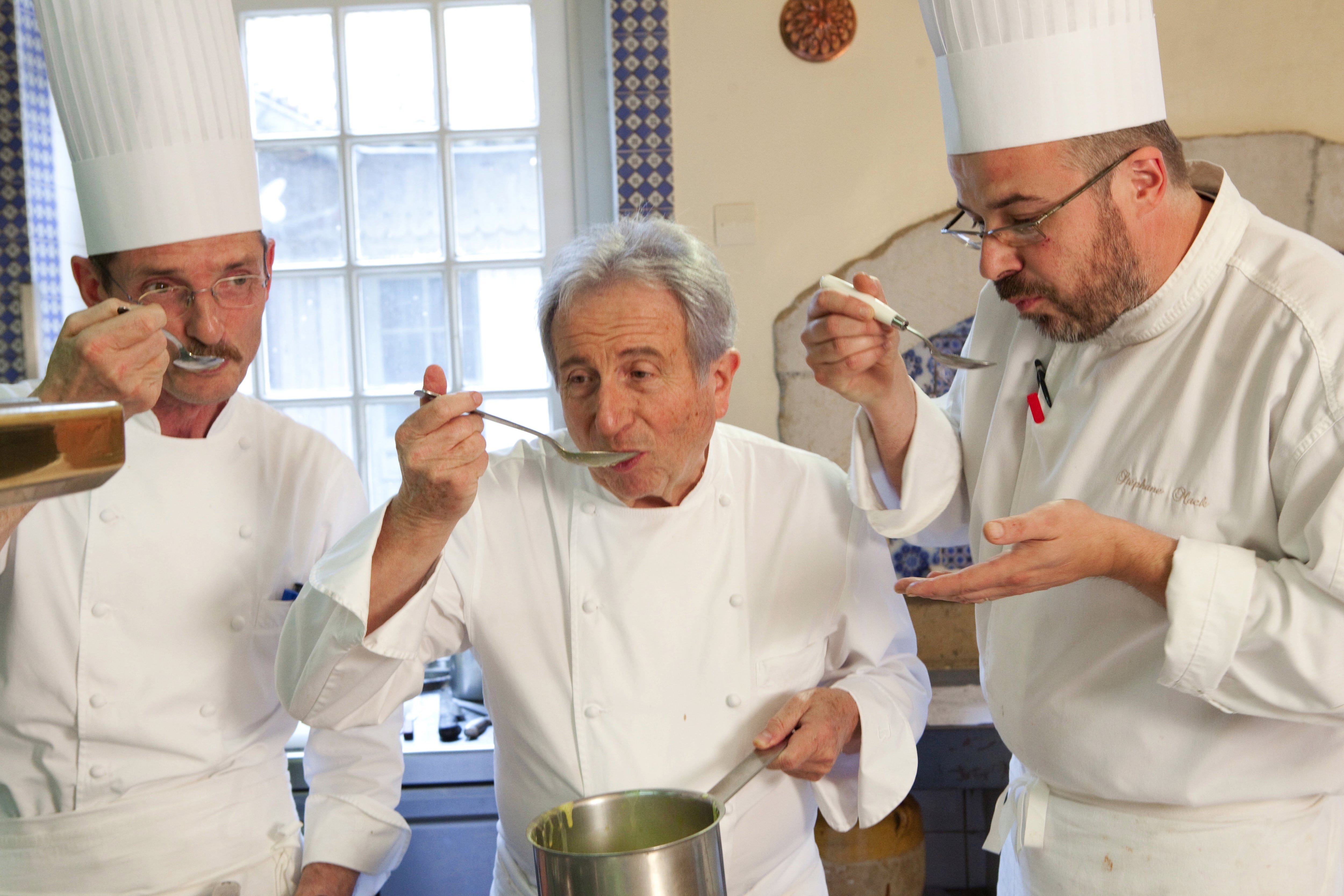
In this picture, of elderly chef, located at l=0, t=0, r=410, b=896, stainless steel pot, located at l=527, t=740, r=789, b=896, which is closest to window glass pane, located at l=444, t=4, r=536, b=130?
elderly chef, located at l=0, t=0, r=410, b=896

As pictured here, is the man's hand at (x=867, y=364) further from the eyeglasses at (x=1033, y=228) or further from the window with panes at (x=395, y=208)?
the window with panes at (x=395, y=208)

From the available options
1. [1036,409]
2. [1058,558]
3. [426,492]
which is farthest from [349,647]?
[1036,409]

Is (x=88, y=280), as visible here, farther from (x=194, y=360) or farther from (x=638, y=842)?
(x=638, y=842)

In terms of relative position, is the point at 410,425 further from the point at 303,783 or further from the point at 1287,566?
the point at 303,783

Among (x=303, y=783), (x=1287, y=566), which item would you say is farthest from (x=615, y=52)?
(x=1287, y=566)

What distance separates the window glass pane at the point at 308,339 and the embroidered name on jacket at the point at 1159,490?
8.37ft

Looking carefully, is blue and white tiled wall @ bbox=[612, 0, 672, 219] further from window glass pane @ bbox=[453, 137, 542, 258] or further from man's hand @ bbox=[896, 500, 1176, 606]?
man's hand @ bbox=[896, 500, 1176, 606]

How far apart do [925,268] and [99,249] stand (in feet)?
7.02

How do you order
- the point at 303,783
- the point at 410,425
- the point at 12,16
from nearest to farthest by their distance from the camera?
the point at 410,425 → the point at 303,783 → the point at 12,16

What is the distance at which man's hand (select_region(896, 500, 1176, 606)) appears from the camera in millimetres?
1119

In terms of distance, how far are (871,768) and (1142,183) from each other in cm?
88

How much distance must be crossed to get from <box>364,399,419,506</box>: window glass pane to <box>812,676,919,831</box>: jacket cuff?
6.85ft

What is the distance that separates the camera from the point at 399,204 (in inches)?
128

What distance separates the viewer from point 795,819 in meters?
1.62
